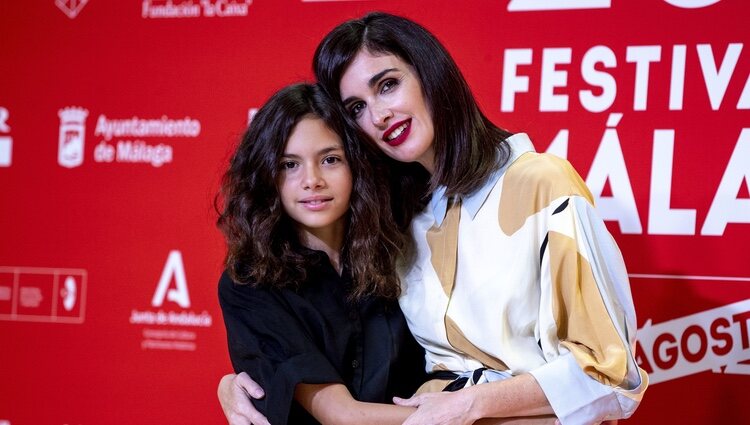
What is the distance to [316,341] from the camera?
80.1 inches

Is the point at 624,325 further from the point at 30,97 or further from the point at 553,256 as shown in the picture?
the point at 30,97

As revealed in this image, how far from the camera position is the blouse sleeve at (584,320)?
1.76 meters

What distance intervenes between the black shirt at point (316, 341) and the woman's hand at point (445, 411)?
0.19 m

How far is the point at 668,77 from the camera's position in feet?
8.13

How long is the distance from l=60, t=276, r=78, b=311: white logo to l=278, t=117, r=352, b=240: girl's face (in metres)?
1.42

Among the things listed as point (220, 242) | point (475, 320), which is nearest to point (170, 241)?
point (220, 242)

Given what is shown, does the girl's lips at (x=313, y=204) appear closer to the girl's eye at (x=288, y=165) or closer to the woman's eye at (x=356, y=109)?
the girl's eye at (x=288, y=165)

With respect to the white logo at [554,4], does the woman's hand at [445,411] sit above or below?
below

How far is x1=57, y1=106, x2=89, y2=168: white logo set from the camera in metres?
3.19

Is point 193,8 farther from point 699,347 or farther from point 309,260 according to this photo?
point 699,347

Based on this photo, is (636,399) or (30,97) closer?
(636,399)

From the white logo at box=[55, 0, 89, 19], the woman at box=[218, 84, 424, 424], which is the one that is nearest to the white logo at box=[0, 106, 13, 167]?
the white logo at box=[55, 0, 89, 19]

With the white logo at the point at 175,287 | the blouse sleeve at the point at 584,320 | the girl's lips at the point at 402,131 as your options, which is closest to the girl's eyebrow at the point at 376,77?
the girl's lips at the point at 402,131

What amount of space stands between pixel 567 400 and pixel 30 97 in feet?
7.69
